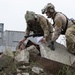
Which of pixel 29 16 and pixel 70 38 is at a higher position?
pixel 29 16

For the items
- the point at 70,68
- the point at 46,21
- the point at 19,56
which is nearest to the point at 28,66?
the point at 19,56

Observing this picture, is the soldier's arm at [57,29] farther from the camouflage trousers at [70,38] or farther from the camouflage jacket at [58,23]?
the camouflage trousers at [70,38]

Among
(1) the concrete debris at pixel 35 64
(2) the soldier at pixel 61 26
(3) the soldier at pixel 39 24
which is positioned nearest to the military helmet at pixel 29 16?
(3) the soldier at pixel 39 24

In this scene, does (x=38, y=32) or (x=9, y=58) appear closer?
(x=9, y=58)

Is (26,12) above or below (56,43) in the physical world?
above

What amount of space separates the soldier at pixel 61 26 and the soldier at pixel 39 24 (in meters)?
0.27

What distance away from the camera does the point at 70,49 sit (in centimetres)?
1059

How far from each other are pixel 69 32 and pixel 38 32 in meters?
1.15

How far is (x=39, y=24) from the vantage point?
35.9ft

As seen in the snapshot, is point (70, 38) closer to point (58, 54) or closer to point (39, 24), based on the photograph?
point (58, 54)

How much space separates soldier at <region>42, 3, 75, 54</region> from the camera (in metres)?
10.4

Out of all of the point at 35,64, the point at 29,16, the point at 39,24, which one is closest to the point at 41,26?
the point at 39,24

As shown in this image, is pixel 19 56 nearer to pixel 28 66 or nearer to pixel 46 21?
pixel 28 66

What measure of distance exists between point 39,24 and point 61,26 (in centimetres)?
70
